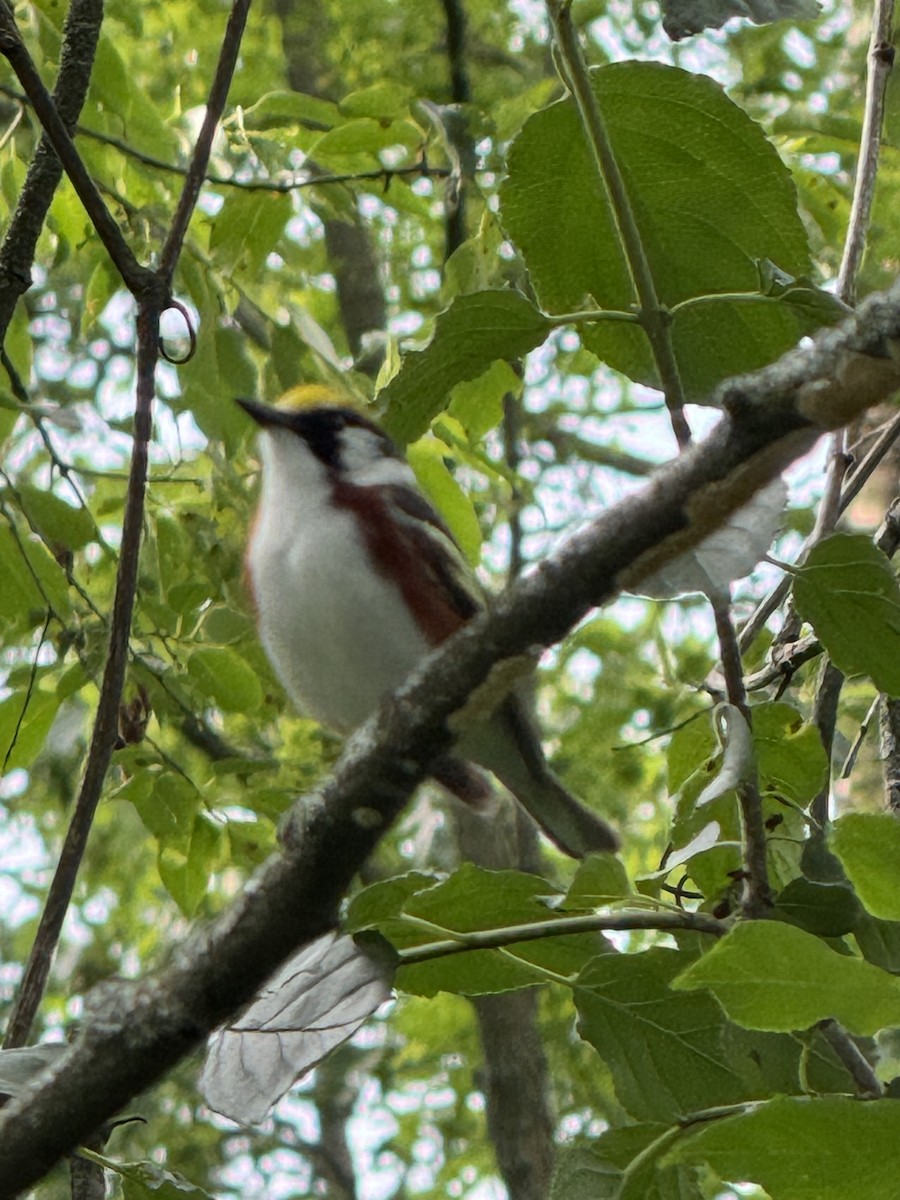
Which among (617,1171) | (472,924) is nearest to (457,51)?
(472,924)

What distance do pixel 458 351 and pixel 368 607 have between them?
183cm

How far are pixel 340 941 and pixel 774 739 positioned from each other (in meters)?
0.55

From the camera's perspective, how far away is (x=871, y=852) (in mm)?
1417

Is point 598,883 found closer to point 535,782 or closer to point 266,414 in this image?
point 535,782

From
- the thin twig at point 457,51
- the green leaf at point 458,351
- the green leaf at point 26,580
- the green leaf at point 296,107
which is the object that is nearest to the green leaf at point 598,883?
the green leaf at point 458,351

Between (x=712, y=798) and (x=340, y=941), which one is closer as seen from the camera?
(x=712, y=798)

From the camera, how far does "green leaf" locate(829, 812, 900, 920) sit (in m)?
1.41

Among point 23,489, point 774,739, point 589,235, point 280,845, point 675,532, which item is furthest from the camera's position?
point 23,489

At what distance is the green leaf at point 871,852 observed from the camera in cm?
141

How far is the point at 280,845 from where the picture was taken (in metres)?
1.42

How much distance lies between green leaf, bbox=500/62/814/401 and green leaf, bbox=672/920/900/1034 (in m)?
0.59

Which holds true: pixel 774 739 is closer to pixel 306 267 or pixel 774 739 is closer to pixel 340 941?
pixel 340 941

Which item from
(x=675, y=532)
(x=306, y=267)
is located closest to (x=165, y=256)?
(x=675, y=532)

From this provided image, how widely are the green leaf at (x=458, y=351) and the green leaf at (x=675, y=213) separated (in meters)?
0.10
